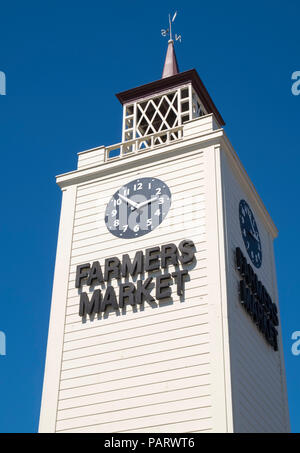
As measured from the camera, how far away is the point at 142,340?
2448cm

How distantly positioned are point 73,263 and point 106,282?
176 centimetres

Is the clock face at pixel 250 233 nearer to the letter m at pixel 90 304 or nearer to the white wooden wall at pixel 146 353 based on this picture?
the white wooden wall at pixel 146 353

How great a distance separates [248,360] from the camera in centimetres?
2489

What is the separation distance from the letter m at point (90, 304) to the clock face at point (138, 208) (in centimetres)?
242

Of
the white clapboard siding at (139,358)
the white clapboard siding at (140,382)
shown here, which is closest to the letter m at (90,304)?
the white clapboard siding at (139,358)

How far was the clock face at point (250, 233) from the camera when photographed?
92.6 ft

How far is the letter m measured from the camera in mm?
25906

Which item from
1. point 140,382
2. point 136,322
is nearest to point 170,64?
point 136,322

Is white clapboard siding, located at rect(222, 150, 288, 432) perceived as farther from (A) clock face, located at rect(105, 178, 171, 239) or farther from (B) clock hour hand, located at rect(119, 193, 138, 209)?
(B) clock hour hand, located at rect(119, 193, 138, 209)

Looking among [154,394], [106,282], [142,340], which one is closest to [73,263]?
[106,282]

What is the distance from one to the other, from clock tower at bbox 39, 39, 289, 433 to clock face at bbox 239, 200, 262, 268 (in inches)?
3.8

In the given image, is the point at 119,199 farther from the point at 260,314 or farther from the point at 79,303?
the point at 260,314
